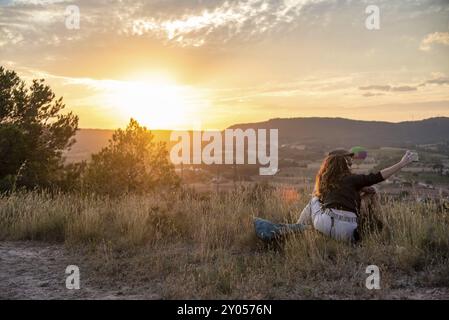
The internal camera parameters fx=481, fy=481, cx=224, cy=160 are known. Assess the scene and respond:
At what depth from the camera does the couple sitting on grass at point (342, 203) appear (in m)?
6.20

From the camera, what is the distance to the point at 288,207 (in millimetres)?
8516

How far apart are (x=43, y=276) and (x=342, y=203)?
3876mm

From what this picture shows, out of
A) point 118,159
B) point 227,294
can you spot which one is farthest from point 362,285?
point 118,159

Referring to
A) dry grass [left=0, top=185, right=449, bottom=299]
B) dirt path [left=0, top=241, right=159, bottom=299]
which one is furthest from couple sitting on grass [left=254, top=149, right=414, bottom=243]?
dirt path [left=0, top=241, right=159, bottom=299]

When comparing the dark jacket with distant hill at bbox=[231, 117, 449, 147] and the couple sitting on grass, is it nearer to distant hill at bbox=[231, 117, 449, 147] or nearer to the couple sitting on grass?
the couple sitting on grass

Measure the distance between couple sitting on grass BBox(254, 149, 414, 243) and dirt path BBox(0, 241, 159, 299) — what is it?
2.25 metres

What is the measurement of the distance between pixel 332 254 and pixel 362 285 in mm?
893

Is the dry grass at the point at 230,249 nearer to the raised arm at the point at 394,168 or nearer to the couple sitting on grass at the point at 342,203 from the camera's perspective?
the couple sitting on grass at the point at 342,203

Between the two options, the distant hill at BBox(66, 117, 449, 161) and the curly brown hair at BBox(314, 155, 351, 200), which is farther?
the distant hill at BBox(66, 117, 449, 161)

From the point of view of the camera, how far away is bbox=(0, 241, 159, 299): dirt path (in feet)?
17.0

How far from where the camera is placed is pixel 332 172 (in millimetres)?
6371

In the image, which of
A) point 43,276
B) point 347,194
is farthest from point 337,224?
point 43,276

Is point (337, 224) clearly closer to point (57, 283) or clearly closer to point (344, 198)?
point (344, 198)
